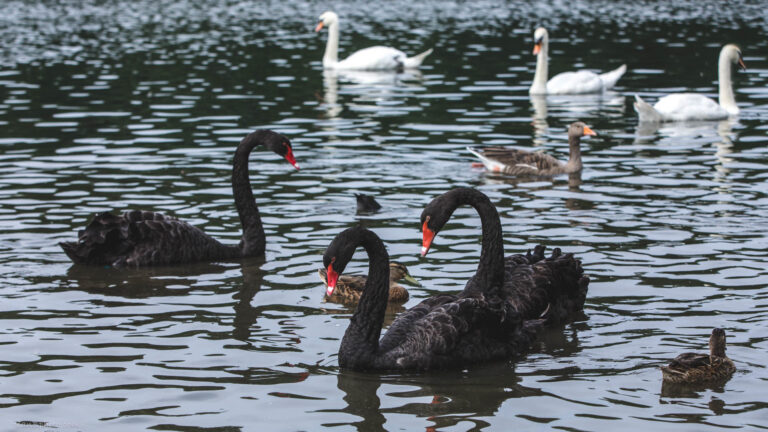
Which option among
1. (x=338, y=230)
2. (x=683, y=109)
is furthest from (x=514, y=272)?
(x=683, y=109)

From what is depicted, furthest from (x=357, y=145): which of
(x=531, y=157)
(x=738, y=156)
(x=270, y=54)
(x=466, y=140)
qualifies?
(x=270, y=54)

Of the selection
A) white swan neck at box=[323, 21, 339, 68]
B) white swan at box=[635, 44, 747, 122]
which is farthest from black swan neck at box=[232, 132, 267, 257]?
white swan neck at box=[323, 21, 339, 68]

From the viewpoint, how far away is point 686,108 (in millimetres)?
19516

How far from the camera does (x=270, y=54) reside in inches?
1187

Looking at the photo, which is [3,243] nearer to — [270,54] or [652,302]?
[652,302]

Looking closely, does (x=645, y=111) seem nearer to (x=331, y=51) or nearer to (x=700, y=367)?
(x=331, y=51)

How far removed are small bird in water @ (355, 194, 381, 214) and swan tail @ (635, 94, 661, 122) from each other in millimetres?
7675

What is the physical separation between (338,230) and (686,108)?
30.8 feet

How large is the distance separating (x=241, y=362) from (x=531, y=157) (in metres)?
7.96

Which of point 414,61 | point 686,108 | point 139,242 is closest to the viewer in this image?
point 139,242

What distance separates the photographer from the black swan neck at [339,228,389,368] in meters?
7.89

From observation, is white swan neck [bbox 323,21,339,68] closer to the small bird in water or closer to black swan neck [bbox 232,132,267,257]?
the small bird in water

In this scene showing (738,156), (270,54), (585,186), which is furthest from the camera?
(270,54)

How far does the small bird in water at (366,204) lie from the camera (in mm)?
12656
